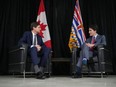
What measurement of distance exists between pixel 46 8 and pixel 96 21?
125 centimetres

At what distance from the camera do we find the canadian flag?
636 centimetres

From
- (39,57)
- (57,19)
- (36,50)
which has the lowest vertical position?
(39,57)

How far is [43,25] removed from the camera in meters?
6.44

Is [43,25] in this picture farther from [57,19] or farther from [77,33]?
[77,33]

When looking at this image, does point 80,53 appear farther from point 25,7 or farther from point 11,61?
point 25,7

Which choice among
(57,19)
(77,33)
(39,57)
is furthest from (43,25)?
(39,57)

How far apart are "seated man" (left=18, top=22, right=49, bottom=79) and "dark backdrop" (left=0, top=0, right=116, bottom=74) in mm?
1302

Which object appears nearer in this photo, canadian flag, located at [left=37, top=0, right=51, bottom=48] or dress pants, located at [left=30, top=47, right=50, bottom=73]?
dress pants, located at [left=30, top=47, right=50, bottom=73]

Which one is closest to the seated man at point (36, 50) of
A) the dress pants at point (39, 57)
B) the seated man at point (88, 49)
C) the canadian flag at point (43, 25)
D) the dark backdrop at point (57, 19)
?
the dress pants at point (39, 57)

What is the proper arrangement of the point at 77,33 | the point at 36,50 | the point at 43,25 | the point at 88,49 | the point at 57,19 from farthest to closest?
the point at 57,19 → the point at 43,25 → the point at 77,33 → the point at 88,49 → the point at 36,50

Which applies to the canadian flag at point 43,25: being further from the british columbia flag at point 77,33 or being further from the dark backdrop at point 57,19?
the british columbia flag at point 77,33

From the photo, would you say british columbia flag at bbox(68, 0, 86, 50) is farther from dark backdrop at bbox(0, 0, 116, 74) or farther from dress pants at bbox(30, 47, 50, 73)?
dress pants at bbox(30, 47, 50, 73)

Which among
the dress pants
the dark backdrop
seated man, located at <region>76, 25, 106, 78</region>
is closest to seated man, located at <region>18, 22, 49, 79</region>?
the dress pants

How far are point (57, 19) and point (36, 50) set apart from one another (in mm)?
1886
